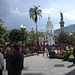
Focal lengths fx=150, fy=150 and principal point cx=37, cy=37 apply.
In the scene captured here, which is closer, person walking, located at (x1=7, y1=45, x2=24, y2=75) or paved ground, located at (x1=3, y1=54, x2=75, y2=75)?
person walking, located at (x1=7, y1=45, x2=24, y2=75)

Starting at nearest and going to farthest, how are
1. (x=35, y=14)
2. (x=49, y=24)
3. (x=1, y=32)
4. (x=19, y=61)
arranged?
1. (x=19, y=61)
2. (x=1, y=32)
3. (x=35, y=14)
4. (x=49, y=24)

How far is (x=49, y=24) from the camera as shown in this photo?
112625 millimetres

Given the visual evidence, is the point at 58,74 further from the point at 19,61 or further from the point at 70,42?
the point at 70,42

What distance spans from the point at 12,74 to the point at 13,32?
22.9m

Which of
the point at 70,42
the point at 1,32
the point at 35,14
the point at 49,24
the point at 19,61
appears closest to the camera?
the point at 19,61

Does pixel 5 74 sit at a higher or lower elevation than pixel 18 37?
lower

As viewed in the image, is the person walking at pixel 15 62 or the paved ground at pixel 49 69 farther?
the paved ground at pixel 49 69

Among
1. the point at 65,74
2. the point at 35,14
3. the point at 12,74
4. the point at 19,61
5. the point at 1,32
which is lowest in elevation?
the point at 65,74

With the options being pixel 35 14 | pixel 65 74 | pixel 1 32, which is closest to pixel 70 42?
pixel 1 32

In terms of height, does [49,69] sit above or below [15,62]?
below

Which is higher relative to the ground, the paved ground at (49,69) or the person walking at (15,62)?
the person walking at (15,62)

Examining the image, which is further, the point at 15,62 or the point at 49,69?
the point at 49,69

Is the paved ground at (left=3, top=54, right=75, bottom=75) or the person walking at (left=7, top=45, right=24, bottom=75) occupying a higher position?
the person walking at (left=7, top=45, right=24, bottom=75)

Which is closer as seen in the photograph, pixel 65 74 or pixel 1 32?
pixel 65 74
